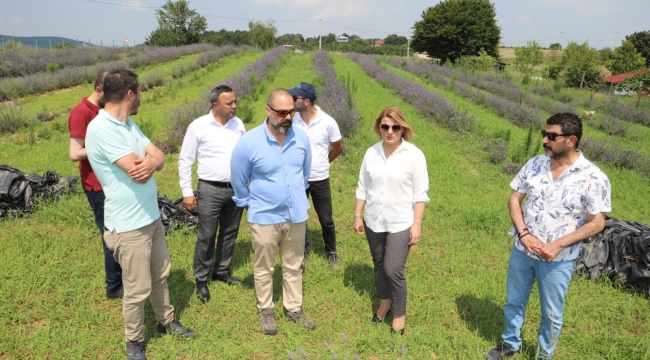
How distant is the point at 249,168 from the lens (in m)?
2.83

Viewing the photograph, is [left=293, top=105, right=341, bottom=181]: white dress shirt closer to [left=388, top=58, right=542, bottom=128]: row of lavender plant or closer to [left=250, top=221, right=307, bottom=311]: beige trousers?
[left=250, top=221, right=307, bottom=311]: beige trousers

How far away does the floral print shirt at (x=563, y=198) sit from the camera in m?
2.27

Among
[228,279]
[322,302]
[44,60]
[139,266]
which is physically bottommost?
[322,302]

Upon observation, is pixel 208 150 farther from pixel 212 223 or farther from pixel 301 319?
pixel 301 319

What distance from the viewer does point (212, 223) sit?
3348 millimetres

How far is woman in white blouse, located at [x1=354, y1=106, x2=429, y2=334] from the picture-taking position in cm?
281

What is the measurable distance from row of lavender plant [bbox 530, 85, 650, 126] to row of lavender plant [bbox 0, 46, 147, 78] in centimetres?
2173

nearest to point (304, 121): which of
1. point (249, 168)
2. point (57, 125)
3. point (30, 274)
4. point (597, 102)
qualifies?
point (249, 168)

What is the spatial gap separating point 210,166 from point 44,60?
18.8m

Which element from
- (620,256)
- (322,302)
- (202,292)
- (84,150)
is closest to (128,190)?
(84,150)

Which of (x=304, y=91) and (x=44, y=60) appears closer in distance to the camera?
(x=304, y=91)

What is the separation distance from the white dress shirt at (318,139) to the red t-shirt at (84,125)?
1714 millimetres

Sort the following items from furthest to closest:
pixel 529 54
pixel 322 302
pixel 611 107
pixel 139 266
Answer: pixel 529 54
pixel 611 107
pixel 322 302
pixel 139 266

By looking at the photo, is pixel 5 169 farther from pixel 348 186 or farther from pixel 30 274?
pixel 348 186
